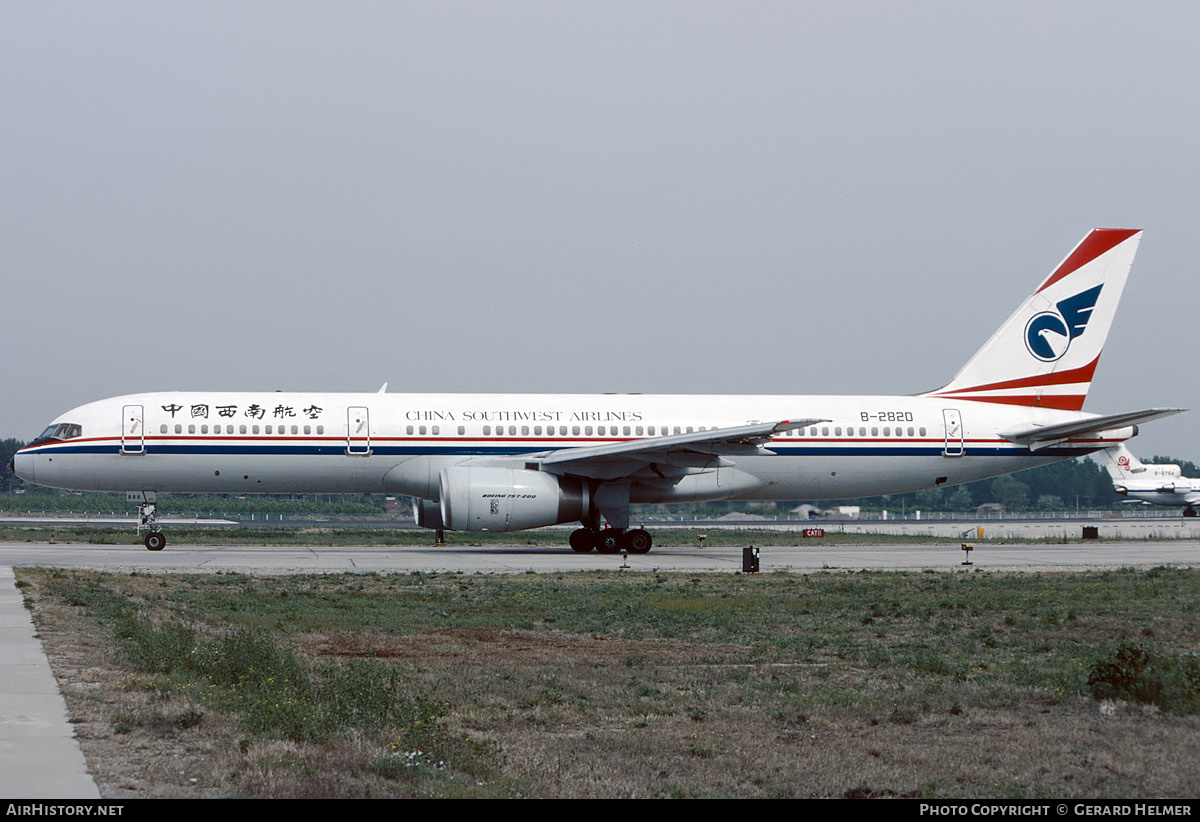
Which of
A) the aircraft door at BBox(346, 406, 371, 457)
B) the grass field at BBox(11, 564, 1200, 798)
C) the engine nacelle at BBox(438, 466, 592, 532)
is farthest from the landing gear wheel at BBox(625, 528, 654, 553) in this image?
the grass field at BBox(11, 564, 1200, 798)

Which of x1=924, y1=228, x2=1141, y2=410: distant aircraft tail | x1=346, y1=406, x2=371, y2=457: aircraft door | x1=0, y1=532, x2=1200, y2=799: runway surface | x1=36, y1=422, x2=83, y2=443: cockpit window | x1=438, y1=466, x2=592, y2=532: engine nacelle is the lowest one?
x1=0, y1=532, x2=1200, y2=799: runway surface

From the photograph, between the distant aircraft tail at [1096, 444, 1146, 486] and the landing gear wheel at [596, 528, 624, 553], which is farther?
the distant aircraft tail at [1096, 444, 1146, 486]

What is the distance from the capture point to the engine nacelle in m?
30.5

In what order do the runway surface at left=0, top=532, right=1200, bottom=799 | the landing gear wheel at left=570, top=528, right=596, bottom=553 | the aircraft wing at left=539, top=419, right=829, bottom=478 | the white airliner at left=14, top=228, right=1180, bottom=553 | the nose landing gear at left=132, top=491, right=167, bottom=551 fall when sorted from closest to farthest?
the runway surface at left=0, top=532, right=1200, bottom=799 → the aircraft wing at left=539, top=419, right=829, bottom=478 → the white airliner at left=14, top=228, right=1180, bottom=553 → the nose landing gear at left=132, top=491, right=167, bottom=551 → the landing gear wheel at left=570, top=528, right=596, bottom=553

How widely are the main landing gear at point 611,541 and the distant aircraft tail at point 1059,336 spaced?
10.9 meters

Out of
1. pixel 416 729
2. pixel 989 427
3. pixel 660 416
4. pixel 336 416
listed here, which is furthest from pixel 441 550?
pixel 416 729

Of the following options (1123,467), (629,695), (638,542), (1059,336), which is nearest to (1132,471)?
(1123,467)

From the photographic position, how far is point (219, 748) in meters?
8.25

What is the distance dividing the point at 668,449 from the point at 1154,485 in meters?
72.0

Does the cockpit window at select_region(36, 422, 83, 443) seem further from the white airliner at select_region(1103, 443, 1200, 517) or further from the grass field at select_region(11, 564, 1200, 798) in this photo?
the white airliner at select_region(1103, 443, 1200, 517)

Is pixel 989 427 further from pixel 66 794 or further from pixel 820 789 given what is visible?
pixel 66 794

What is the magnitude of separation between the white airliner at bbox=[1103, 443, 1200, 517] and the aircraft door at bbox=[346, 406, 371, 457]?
72.1m

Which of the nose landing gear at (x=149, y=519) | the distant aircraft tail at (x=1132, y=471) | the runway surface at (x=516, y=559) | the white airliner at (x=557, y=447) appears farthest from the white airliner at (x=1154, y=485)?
the nose landing gear at (x=149, y=519)

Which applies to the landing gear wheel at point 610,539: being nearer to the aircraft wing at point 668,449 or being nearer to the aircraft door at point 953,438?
the aircraft wing at point 668,449
